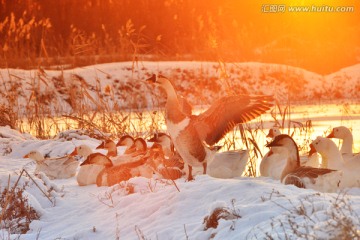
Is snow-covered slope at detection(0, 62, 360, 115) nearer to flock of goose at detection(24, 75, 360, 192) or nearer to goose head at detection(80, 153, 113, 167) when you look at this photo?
goose head at detection(80, 153, 113, 167)

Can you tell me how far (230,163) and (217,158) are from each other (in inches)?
9.1

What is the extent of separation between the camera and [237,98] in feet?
24.3

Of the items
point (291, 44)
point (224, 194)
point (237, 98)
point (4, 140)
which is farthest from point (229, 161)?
point (291, 44)

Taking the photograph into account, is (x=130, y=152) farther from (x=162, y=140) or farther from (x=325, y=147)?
(x=325, y=147)

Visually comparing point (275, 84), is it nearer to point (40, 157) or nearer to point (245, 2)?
point (245, 2)

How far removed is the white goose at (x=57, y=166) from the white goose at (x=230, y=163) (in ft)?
6.94

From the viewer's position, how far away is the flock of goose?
719 centimetres

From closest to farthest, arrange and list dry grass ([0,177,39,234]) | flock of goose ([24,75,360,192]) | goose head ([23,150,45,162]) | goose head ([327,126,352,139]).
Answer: dry grass ([0,177,39,234]) < flock of goose ([24,75,360,192]) < goose head ([327,126,352,139]) < goose head ([23,150,45,162])

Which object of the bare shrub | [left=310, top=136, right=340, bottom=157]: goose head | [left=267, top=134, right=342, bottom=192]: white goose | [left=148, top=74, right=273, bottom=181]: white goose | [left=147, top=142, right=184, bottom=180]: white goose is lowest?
the bare shrub

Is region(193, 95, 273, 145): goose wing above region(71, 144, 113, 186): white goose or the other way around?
above

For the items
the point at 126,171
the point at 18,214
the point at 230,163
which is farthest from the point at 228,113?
the point at 18,214

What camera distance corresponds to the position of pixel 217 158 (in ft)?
26.8

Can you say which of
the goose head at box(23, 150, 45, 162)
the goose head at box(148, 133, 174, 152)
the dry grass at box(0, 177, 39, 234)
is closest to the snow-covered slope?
the goose head at box(148, 133, 174, 152)

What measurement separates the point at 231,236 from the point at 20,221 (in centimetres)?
258
